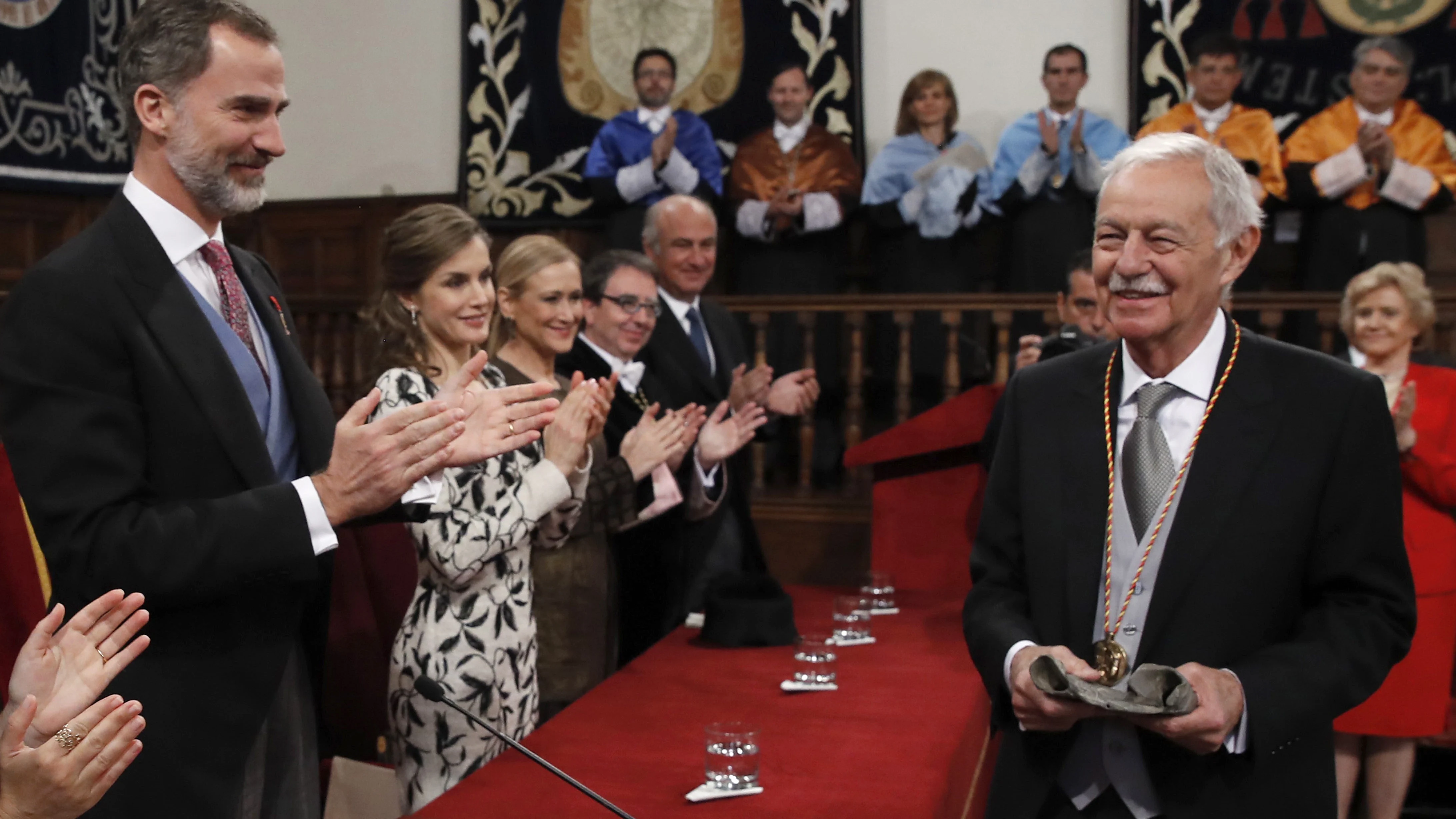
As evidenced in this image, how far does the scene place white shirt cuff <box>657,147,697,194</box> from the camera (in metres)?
5.97

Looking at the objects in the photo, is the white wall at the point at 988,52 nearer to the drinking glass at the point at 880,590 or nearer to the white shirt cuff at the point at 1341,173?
the white shirt cuff at the point at 1341,173

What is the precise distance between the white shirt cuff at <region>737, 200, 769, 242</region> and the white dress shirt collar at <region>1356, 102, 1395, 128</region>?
2.45m

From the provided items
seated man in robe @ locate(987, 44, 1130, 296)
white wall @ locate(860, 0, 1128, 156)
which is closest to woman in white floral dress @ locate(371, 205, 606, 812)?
seated man in robe @ locate(987, 44, 1130, 296)

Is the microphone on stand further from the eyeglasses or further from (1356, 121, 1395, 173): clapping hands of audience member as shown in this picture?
(1356, 121, 1395, 173): clapping hands of audience member

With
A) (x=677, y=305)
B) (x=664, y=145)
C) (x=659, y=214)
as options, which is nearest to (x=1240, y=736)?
(x=677, y=305)

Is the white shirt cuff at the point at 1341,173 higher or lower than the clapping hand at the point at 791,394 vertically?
higher

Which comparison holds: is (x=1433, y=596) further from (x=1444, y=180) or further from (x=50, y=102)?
(x=50, y=102)

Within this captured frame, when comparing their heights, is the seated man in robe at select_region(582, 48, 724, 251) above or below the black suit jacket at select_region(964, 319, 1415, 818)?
above

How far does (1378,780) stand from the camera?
11.3 feet

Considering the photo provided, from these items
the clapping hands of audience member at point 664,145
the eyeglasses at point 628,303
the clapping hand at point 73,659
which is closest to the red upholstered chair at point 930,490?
the eyeglasses at point 628,303

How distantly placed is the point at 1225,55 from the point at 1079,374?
4.41m

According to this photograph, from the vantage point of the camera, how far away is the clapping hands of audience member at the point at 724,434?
3.50m

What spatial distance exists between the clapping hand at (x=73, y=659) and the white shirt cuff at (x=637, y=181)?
4.77 m

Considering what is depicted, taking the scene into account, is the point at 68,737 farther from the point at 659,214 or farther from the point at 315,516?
the point at 659,214
